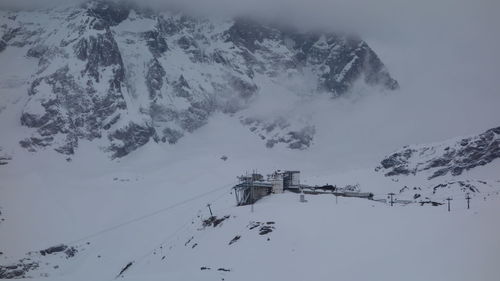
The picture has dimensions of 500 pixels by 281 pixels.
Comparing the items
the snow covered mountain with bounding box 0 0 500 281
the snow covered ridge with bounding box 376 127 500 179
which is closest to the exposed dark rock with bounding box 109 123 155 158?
the snow covered mountain with bounding box 0 0 500 281

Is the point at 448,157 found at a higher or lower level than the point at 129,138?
lower

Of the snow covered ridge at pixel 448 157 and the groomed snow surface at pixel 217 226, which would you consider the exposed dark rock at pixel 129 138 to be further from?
the snow covered ridge at pixel 448 157

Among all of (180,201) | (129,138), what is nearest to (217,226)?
(180,201)

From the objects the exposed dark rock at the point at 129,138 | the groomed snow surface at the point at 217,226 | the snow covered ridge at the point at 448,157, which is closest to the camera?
the groomed snow surface at the point at 217,226

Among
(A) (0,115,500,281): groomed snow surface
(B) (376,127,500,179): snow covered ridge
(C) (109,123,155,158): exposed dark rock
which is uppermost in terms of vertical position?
(C) (109,123,155,158): exposed dark rock

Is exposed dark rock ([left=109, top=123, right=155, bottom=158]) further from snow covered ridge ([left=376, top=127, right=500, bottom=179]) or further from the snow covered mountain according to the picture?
snow covered ridge ([left=376, top=127, right=500, bottom=179])

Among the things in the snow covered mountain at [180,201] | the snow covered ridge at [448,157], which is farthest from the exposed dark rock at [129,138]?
the snow covered ridge at [448,157]

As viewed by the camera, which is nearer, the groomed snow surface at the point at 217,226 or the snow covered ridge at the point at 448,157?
the groomed snow surface at the point at 217,226

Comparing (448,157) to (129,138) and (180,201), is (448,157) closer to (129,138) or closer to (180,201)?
(180,201)
